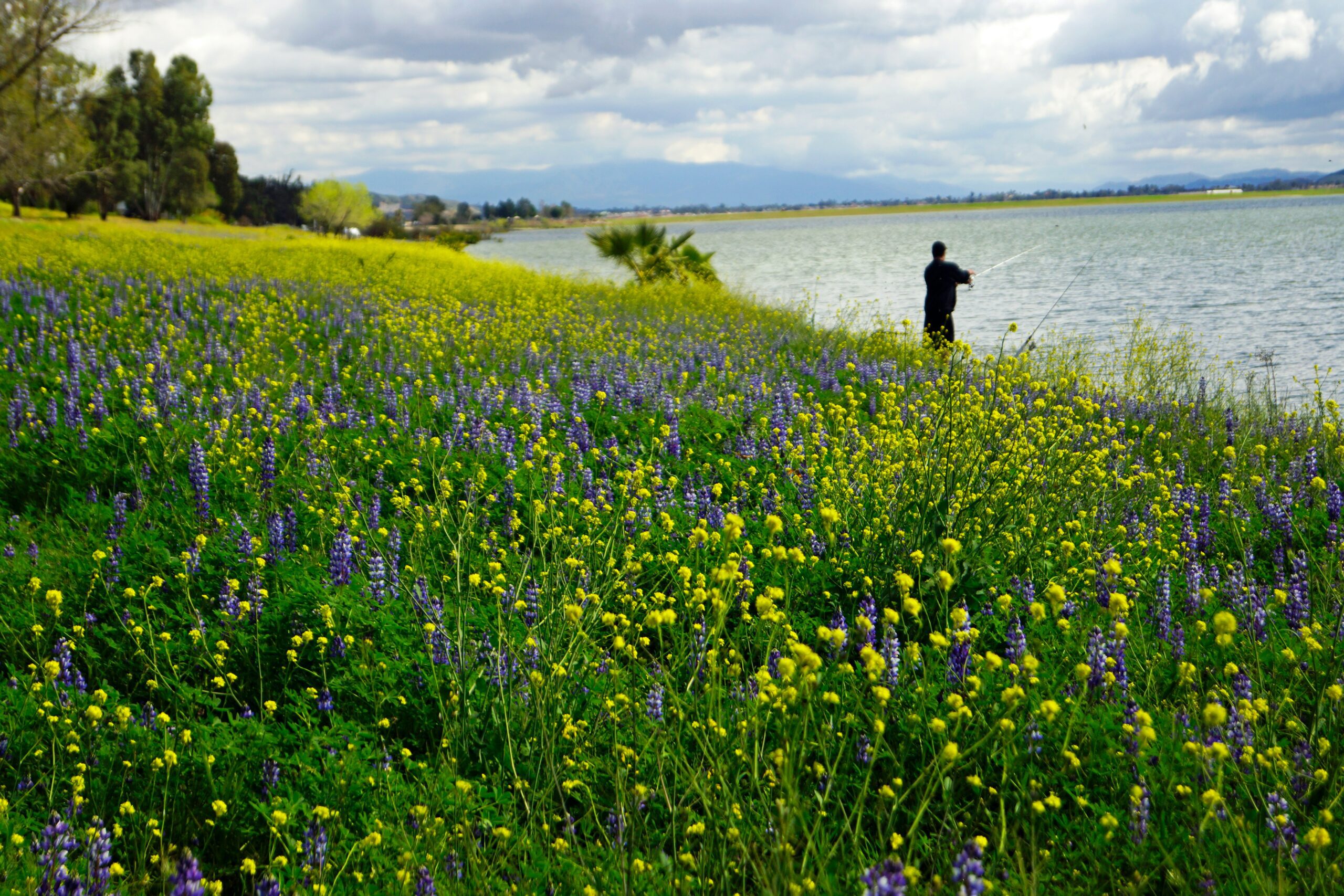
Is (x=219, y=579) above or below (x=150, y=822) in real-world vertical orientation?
above

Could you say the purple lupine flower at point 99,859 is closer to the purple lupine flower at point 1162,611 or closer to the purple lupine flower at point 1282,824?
the purple lupine flower at point 1282,824

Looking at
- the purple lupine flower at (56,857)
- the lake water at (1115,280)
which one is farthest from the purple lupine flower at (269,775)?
the lake water at (1115,280)

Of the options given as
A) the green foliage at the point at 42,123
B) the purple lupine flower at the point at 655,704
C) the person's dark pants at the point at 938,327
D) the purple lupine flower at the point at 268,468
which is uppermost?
the green foliage at the point at 42,123

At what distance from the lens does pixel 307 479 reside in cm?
513

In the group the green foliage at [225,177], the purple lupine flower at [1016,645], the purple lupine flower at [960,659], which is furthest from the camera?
the green foliage at [225,177]

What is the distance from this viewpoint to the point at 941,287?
455 inches

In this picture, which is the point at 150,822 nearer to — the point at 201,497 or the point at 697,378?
the point at 201,497

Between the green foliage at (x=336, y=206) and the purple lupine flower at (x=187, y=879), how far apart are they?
74.8 meters

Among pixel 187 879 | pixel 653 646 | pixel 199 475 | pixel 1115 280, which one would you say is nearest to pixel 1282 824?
pixel 653 646

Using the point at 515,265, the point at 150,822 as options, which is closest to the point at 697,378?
the point at 150,822

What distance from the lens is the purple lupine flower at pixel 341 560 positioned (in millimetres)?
3871

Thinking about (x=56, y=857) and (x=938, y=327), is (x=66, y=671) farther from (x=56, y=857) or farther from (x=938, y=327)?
(x=938, y=327)

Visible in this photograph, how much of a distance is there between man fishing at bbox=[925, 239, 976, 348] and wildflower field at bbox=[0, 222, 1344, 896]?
13.5 ft

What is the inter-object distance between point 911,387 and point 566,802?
6.15m
